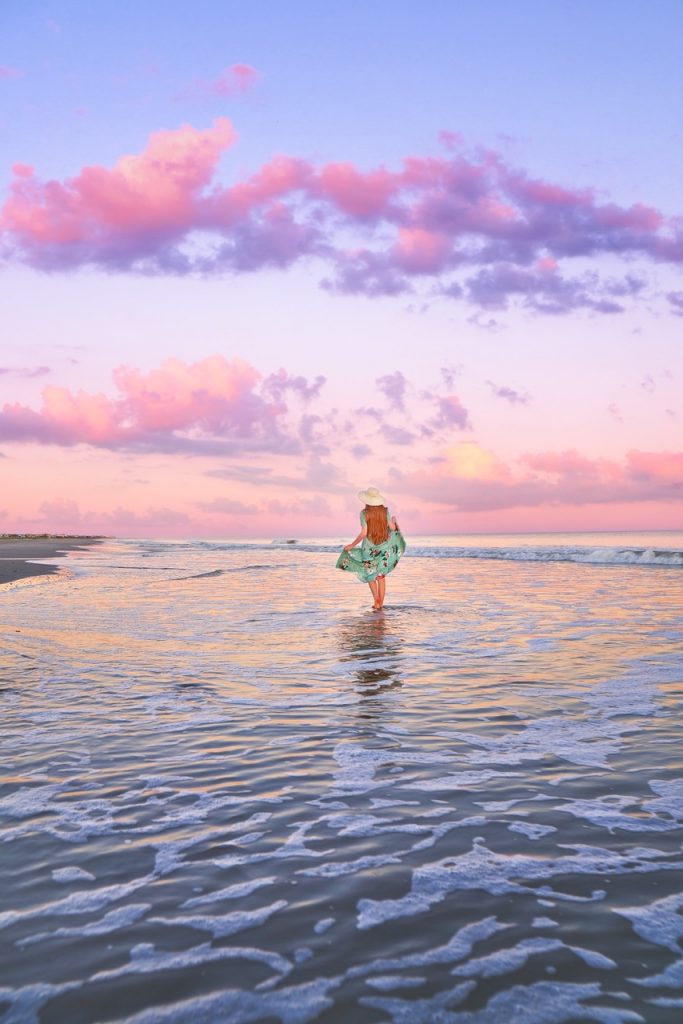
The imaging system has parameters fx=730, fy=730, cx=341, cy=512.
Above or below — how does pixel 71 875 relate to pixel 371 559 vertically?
below

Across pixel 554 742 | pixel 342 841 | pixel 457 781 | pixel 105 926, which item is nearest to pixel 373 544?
pixel 554 742

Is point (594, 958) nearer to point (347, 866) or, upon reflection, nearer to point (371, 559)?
point (347, 866)

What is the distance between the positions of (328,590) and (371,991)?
2164 centimetres

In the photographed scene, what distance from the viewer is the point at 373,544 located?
19.3m

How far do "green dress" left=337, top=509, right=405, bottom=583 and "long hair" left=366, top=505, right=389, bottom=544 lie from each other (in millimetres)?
117

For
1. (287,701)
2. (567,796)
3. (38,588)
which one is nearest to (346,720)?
(287,701)

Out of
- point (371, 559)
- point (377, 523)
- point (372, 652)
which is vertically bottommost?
point (372, 652)

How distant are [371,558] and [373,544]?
439mm

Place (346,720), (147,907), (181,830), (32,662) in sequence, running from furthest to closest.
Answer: (32,662), (346,720), (181,830), (147,907)

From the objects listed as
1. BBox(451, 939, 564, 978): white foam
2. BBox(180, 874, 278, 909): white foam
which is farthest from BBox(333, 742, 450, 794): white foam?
BBox(451, 939, 564, 978): white foam

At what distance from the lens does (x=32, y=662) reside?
10844 mm

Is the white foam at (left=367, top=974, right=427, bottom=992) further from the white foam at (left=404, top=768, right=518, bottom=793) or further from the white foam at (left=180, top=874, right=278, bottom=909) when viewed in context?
the white foam at (left=404, top=768, right=518, bottom=793)

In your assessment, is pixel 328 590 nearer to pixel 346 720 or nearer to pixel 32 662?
pixel 32 662

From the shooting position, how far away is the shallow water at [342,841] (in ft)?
10.3
